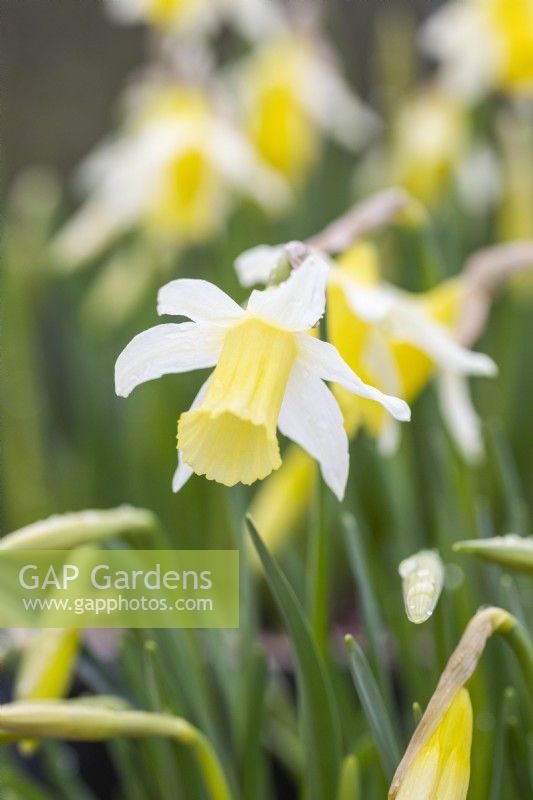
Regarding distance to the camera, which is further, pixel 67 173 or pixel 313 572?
pixel 67 173

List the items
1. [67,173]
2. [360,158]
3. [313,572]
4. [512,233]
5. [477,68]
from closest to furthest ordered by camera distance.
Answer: [313,572] < [477,68] < [512,233] < [360,158] < [67,173]

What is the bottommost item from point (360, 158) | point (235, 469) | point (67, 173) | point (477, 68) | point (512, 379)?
point (235, 469)

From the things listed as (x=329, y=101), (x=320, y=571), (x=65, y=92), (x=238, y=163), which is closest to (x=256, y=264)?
(x=320, y=571)

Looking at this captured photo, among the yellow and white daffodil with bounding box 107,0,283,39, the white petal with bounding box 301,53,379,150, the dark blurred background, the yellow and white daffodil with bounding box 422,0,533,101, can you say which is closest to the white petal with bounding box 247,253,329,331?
the yellow and white daffodil with bounding box 422,0,533,101

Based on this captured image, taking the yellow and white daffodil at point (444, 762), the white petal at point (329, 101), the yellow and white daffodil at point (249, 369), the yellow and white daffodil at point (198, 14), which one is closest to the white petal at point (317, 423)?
the yellow and white daffodil at point (249, 369)

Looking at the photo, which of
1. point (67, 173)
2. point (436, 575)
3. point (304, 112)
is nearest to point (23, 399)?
point (304, 112)

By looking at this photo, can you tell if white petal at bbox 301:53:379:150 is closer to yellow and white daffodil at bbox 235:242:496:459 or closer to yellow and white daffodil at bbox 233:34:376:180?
yellow and white daffodil at bbox 233:34:376:180

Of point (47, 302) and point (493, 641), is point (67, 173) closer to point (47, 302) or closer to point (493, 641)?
point (47, 302)

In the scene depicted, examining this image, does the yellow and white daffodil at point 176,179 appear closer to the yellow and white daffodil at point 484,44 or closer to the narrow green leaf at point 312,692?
the yellow and white daffodil at point 484,44
